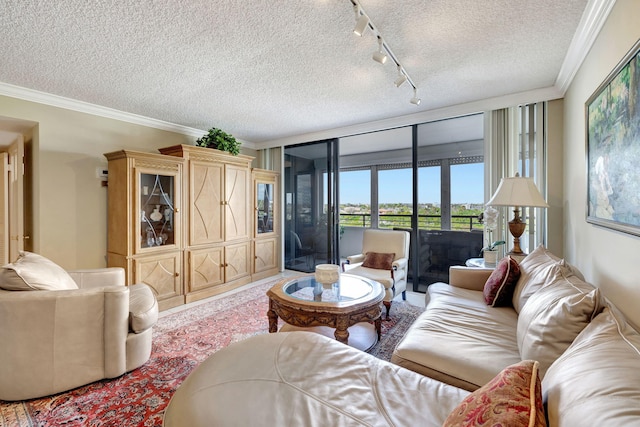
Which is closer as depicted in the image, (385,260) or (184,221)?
(385,260)

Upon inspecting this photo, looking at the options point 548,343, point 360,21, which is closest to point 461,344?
point 548,343

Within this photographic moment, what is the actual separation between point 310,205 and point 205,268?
2.03 metres

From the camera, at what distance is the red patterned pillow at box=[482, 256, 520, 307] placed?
6.97 ft

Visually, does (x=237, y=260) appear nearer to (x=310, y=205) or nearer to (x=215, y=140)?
(x=310, y=205)

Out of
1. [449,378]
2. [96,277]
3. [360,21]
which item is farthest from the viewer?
[96,277]

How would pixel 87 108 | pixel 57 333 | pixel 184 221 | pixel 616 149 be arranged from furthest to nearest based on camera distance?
pixel 184 221 → pixel 87 108 → pixel 57 333 → pixel 616 149

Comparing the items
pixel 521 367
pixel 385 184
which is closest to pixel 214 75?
pixel 521 367

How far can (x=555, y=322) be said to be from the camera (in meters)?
1.21

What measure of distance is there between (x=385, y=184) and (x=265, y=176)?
2.40 m

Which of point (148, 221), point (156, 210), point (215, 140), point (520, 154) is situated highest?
point (215, 140)

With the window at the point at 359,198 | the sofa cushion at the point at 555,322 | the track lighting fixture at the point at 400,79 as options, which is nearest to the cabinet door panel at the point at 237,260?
the window at the point at 359,198

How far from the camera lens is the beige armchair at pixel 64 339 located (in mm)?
1771

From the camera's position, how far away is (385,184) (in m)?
5.69

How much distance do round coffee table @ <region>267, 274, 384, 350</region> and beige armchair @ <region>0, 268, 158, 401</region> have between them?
41.3 inches
